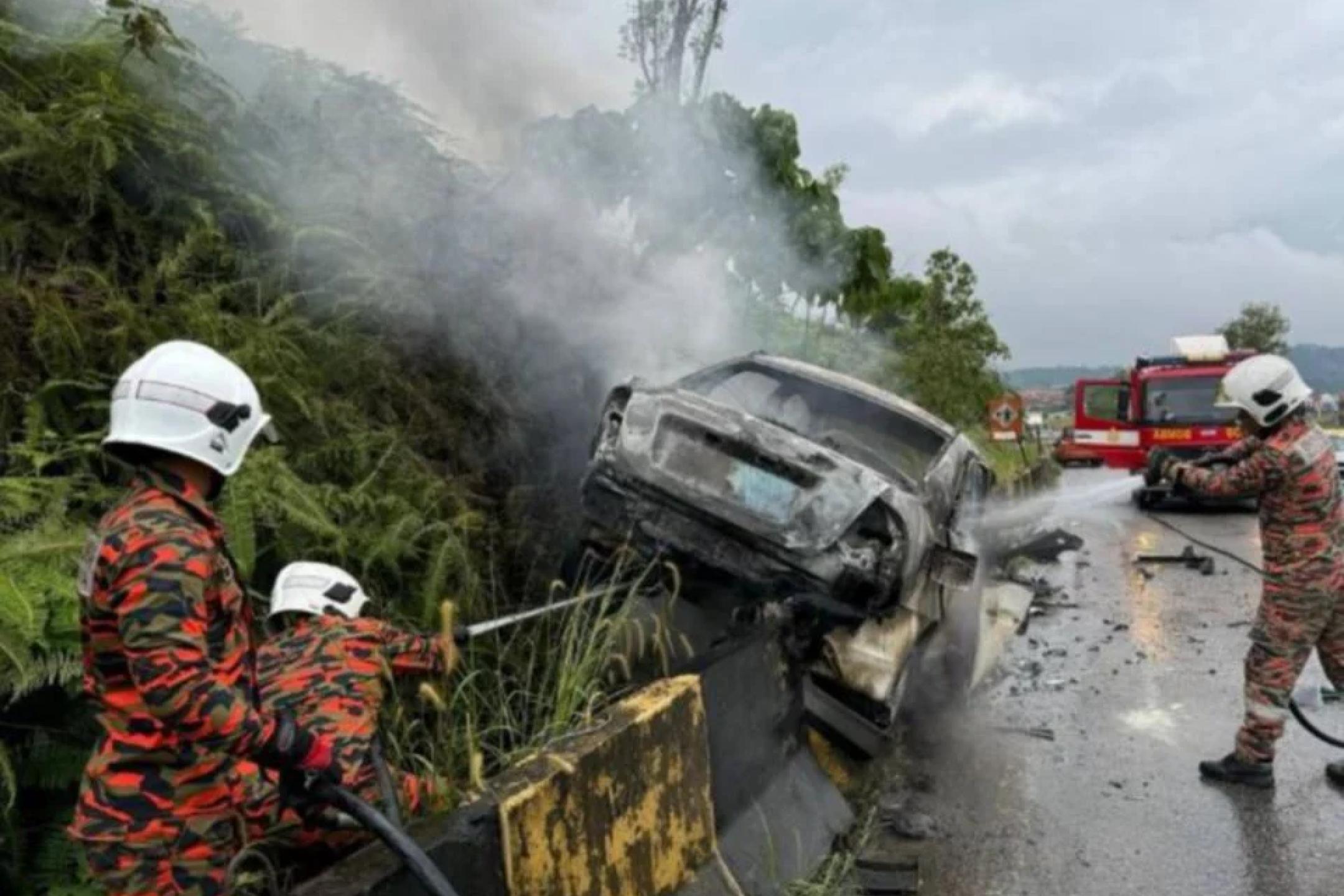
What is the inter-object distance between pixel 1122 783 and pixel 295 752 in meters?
4.24

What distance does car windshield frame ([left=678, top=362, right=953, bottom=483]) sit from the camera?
634cm

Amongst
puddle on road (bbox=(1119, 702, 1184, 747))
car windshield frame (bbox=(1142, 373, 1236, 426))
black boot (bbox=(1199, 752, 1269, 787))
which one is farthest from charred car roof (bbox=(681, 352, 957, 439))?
car windshield frame (bbox=(1142, 373, 1236, 426))

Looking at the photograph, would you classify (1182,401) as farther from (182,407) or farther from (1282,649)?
(182,407)

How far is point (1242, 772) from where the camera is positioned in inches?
203

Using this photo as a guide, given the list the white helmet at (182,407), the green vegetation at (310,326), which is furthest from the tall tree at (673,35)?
the white helmet at (182,407)

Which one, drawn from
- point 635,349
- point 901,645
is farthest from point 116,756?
point 635,349

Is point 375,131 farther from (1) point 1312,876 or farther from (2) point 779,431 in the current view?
(1) point 1312,876

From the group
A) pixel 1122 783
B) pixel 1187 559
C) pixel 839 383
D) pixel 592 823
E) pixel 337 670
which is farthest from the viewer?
pixel 1187 559

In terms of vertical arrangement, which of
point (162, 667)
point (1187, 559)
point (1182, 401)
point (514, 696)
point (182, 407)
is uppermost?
point (1182, 401)

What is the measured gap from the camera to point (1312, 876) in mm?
4180

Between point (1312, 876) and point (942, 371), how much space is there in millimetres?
15554

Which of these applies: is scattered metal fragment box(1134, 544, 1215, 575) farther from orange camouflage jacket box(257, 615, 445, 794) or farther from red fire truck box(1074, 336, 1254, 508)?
orange camouflage jacket box(257, 615, 445, 794)

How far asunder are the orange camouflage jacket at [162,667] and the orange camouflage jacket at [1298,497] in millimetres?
4756

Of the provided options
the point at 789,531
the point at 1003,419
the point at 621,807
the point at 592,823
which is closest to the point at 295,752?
the point at 592,823
